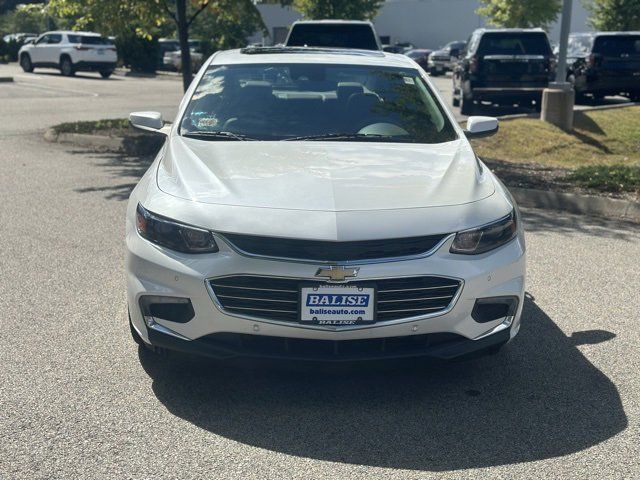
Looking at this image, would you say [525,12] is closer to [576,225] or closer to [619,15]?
[619,15]

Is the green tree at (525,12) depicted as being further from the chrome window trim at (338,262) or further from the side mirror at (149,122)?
the chrome window trim at (338,262)

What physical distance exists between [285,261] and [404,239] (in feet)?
1.78

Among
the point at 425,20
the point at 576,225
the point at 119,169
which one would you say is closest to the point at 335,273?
the point at 576,225

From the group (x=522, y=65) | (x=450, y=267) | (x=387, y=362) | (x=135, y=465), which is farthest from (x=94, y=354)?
(x=522, y=65)

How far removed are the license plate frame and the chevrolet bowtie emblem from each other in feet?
0.10

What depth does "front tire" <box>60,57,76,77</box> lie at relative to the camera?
1372 inches

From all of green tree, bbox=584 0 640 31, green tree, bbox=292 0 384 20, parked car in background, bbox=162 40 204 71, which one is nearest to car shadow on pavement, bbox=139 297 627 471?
green tree, bbox=292 0 384 20

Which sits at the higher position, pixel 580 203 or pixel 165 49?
pixel 580 203

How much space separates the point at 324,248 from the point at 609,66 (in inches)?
754

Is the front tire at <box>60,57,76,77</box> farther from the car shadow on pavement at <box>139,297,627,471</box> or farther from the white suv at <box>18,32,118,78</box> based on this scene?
the car shadow on pavement at <box>139,297,627,471</box>

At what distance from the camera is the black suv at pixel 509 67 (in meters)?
19.1

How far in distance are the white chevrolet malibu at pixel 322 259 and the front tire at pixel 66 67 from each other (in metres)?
31.8

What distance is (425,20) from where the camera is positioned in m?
64.6

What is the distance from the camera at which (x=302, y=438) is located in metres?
3.93
